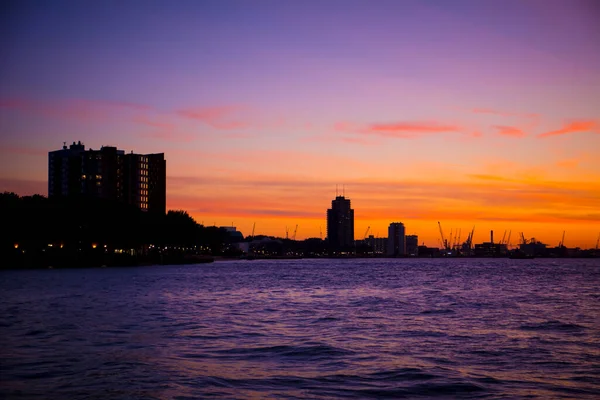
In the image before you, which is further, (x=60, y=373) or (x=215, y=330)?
(x=215, y=330)

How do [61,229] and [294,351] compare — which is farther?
[61,229]

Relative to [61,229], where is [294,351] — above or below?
below

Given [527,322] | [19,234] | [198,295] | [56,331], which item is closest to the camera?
[56,331]

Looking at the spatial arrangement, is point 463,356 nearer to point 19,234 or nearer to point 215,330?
point 215,330

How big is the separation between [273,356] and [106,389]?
32.6ft

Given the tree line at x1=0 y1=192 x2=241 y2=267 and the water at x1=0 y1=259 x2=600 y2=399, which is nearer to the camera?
the water at x1=0 y1=259 x2=600 y2=399

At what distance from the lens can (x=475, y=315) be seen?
55.4 m

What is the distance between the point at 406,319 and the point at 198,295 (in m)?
34.8

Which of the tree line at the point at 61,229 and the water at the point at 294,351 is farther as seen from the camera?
the tree line at the point at 61,229

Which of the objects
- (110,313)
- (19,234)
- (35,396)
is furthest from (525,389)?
(19,234)

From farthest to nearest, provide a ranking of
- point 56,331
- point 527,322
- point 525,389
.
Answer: point 527,322, point 56,331, point 525,389

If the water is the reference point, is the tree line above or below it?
above

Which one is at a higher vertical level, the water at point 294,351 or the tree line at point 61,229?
the tree line at point 61,229

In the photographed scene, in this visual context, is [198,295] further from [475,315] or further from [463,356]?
[463,356]
